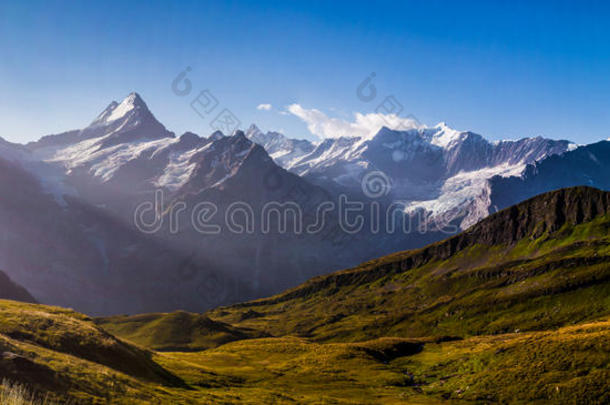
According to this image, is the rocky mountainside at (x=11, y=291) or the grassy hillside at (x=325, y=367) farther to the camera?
the rocky mountainside at (x=11, y=291)

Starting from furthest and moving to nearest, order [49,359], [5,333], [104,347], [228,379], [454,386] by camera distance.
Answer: [228,379], [454,386], [104,347], [5,333], [49,359]

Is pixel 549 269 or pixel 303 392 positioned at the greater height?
pixel 549 269

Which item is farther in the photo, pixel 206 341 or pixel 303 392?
pixel 206 341

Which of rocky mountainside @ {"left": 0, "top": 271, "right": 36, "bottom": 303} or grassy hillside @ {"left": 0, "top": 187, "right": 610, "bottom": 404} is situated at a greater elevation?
grassy hillside @ {"left": 0, "top": 187, "right": 610, "bottom": 404}

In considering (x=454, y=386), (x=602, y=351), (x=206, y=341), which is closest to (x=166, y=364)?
(x=454, y=386)

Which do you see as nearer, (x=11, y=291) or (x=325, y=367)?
(x=325, y=367)

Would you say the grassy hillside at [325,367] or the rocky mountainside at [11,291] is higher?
the grassy hillside at [325,367]

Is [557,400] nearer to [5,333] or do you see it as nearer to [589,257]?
[5,333]

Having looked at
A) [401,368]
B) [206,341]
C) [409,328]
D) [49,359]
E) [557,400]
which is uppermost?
[49,359]

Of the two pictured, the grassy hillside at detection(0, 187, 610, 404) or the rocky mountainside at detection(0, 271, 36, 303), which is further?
the rocky mountainside at detection(0, 271, 36, 303)

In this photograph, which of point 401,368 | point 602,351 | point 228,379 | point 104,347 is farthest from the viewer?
point 401,368

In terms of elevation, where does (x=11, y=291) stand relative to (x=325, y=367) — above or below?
below

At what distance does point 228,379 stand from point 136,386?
37156 millimetres

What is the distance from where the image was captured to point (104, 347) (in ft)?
165
